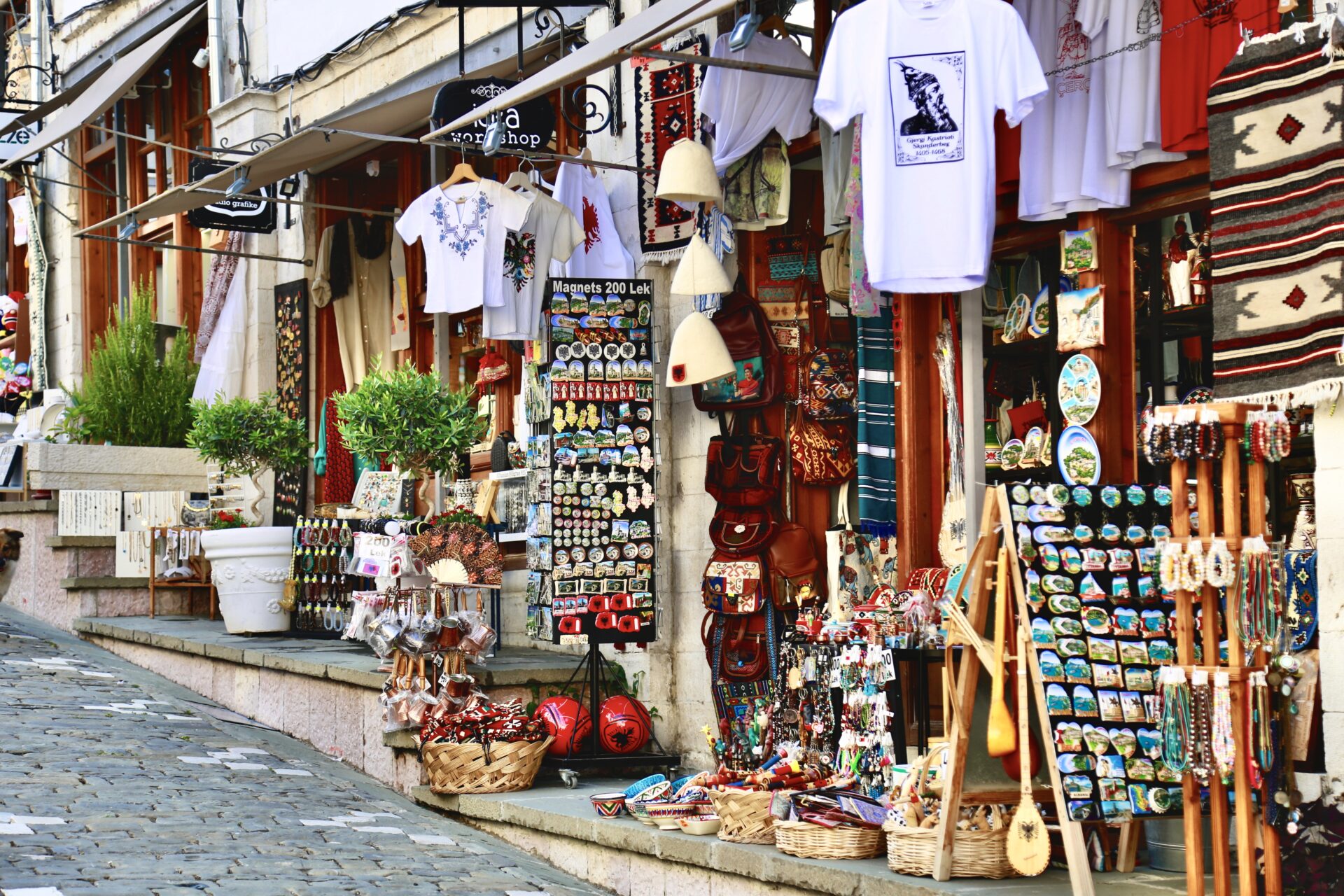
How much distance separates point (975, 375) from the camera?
7.15 metres

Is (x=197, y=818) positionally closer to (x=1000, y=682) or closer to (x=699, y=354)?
(x=699, y=354)

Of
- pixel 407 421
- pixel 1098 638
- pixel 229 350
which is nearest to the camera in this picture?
pixel 1098 638

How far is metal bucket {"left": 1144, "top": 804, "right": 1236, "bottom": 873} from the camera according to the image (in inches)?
233

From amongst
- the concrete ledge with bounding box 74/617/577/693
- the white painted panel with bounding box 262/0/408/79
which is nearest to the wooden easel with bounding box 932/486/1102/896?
the concrete ledge with bounding box 74/617/577/693

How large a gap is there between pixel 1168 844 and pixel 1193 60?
2793 mm

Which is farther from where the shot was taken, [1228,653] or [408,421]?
[408,421]

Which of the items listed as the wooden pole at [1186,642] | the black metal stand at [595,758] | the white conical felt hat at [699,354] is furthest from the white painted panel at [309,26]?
the wooden pole at [1186,642]

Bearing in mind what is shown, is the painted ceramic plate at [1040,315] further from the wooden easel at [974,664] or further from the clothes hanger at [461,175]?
the clothes hanger at [461,175]

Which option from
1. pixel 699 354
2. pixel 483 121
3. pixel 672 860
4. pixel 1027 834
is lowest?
pixel 672 860

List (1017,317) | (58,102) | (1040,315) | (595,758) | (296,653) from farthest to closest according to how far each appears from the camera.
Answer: (58,102), (296,653), (595,758), (1017,317), (1040,315)

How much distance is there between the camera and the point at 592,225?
9.35 m

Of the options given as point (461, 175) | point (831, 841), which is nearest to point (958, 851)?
point (831, 841)

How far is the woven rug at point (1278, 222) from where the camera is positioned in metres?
5.07

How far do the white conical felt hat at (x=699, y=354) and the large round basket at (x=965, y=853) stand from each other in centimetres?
281
